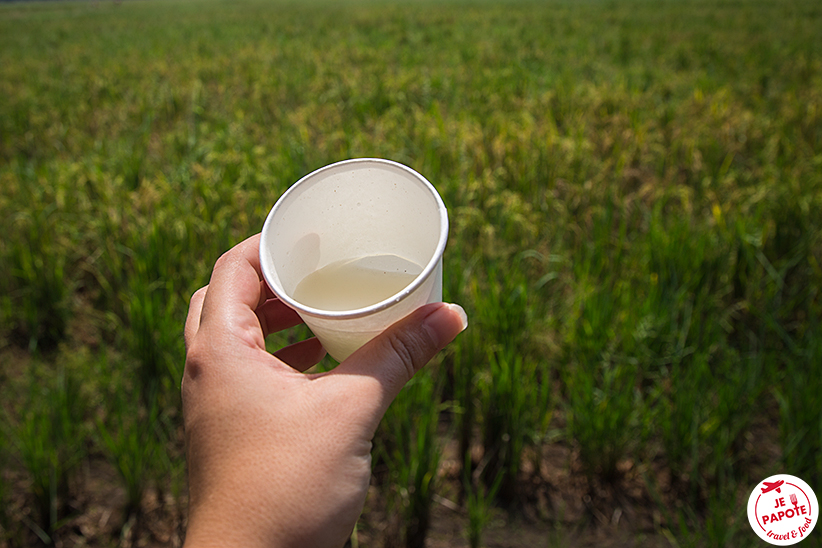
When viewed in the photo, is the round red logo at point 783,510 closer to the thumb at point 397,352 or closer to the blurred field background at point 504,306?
the blurred field background at point 504,306

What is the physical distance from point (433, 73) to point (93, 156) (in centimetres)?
353

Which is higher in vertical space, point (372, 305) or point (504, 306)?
point (372, 305)

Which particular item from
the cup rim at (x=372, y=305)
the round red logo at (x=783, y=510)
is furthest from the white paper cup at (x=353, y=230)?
the round red logo at (x=783, y=510)

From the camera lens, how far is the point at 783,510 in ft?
4.72

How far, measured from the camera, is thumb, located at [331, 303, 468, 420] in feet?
2.72

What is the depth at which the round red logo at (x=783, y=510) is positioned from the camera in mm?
1366

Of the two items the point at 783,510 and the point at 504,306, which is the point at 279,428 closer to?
the point at 504,306

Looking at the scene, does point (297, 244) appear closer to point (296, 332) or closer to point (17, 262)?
point (296, 332)

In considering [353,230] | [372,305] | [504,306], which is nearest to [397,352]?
[372,305]

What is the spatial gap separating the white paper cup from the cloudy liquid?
0.03 m

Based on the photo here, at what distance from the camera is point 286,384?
817 mm

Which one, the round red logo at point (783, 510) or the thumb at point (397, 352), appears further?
the round red logo at point (783, 510)

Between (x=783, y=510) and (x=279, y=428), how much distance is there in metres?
1.46

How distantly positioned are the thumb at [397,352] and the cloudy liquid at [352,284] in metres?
0.17
